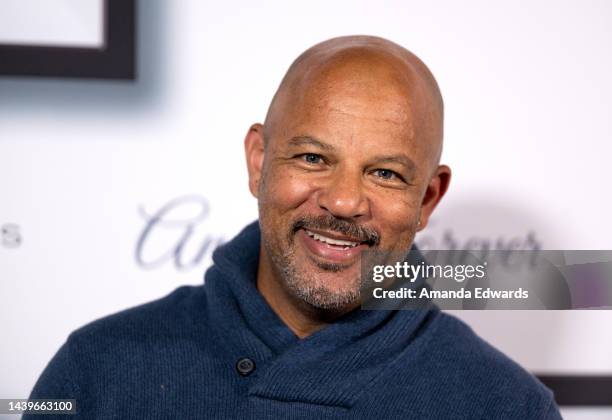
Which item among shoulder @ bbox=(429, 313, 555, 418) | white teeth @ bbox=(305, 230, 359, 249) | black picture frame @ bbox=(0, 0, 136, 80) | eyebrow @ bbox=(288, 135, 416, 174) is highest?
black picture frame @ bbox=(0, 0, 136, 80)

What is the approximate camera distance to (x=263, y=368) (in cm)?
108

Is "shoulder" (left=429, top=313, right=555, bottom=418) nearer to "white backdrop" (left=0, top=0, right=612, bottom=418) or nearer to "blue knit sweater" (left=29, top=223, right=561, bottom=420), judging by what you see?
"blue knit sweater" (left=29, top=223, right=561, bottom=420)

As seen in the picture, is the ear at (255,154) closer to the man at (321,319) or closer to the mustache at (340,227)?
the man at (321,319)

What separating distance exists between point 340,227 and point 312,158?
0.32 ft

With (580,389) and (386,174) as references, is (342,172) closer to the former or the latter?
(386,174)

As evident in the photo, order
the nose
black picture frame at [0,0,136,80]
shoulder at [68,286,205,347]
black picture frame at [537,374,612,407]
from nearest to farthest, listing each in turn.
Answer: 1. the nose
2. shoulder at [68,286,205,347]
3. black picture frame at [0,0,136,80]
4. black picture frame at [537,374,612,407]

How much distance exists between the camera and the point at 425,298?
1.17 metres

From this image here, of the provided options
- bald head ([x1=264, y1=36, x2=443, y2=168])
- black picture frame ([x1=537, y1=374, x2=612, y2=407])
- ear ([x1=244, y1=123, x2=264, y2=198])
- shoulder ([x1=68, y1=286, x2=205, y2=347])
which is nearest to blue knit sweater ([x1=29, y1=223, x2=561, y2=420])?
shoulder ([x1=68, y1=286, x2=205, y2=347])

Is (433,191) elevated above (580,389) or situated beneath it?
elevated above

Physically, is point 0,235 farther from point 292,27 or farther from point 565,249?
point 565,249

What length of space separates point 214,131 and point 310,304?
427 mm

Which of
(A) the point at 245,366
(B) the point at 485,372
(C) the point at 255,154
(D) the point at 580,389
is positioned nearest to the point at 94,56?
(C) the point at 255,154

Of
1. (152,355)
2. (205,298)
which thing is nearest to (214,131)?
(205,298)

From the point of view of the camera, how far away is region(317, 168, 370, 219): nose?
3.36 feet
